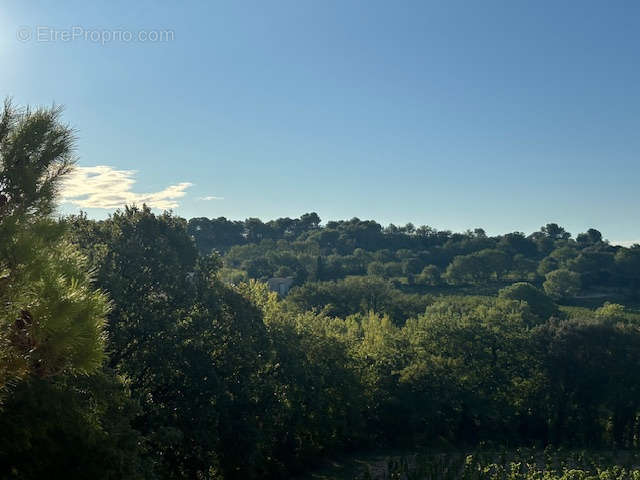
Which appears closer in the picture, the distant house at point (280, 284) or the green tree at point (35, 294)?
the green tree at point (35, 294)

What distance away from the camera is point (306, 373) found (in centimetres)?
2527

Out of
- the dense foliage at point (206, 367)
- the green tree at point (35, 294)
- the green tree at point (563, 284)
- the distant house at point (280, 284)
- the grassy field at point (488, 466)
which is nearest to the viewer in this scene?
the green tree at point (35, 294)

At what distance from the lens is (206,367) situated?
1911 cm

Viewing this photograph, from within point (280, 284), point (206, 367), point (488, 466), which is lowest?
point (488, 466)

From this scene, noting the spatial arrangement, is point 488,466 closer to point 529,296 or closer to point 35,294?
point 35,294

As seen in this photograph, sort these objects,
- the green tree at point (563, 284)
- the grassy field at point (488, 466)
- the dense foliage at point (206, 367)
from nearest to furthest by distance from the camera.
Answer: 1. the dense foliage at point (206, 367)
2. the grassy field at point (488, 466)
3. the green tree at point (563, 284)

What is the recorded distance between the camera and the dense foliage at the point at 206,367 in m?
7.07

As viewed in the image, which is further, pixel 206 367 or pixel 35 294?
pixel 206 367

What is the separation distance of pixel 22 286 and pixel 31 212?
1844 millimetres

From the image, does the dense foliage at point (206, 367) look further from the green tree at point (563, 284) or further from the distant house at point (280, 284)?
the green tree at point (563, 284)

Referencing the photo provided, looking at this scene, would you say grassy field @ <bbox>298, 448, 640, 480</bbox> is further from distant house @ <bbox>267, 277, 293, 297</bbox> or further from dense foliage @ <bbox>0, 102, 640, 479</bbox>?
distant house @ <bbox>267, 277, 293, 297</bbox>

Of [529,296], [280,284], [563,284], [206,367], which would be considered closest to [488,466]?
[206,367]

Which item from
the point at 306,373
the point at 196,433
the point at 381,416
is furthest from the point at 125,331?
the point at 381,416

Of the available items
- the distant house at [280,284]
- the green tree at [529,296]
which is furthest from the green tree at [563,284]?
the distant house at [280,284]
